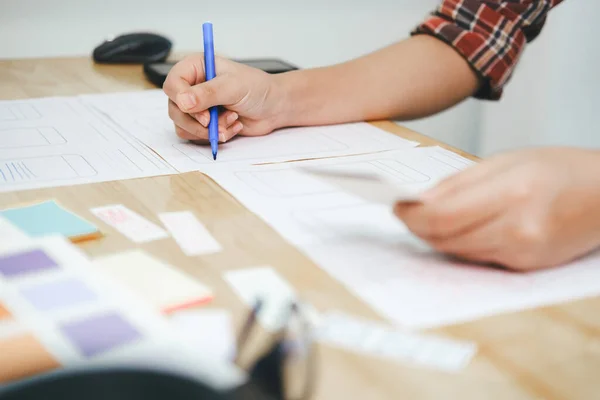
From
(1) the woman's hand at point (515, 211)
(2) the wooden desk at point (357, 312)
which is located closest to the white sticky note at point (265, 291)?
(2) the wooden desk at point (357, 312)

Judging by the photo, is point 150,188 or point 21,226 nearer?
point 21,226

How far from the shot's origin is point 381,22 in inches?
78.1

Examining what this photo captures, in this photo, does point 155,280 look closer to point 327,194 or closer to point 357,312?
point 357,312

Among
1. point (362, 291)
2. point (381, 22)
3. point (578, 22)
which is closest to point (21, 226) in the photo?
point (362, 291)

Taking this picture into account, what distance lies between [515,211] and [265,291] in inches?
7.6

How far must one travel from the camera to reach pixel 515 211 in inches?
20.6

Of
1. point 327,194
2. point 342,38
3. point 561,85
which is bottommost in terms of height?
point 561,85

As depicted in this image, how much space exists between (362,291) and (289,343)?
0.15 meters

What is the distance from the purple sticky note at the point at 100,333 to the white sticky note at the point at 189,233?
0.14 metres

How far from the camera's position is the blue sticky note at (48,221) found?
58 cm

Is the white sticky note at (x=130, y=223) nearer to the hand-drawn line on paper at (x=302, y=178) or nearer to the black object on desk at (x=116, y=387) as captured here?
the hand-drawn line on paper at (x=302, y=178)

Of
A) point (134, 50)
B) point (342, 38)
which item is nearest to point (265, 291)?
point (134, 50)

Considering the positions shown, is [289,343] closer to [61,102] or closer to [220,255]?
[220,255]

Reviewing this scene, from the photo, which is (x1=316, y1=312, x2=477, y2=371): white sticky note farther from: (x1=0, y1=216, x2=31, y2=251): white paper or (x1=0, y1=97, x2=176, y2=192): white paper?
(x1=0, y1=97, x2=176, y2=192): white paper
